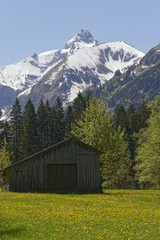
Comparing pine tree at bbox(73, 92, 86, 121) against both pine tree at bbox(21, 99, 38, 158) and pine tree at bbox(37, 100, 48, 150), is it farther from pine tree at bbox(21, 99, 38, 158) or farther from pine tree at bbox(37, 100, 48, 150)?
pine tree at bbox(21, 99, 38, 158)

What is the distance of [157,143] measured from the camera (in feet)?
167

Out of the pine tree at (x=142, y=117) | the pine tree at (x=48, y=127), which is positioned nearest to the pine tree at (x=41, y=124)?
the pine tree at (x=48, y=127)

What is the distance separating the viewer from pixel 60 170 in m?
41.3

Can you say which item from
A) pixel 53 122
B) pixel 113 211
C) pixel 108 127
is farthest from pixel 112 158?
pixel 53 122

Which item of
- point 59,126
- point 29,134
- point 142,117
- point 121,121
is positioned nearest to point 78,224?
point 29,134

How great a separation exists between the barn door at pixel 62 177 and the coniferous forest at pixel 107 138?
5691 mm

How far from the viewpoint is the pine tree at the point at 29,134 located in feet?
271

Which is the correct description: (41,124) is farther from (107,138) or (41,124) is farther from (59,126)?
(107,138)

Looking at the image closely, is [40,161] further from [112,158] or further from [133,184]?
[133,184]

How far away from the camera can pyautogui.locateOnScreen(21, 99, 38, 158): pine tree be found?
82.5 m

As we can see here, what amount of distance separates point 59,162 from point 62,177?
2102 millimetres

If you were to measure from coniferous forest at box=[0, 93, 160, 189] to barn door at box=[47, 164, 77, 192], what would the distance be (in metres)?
5.69

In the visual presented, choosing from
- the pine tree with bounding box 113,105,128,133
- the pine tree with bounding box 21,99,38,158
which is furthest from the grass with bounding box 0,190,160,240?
the pine tree with bounding box 113,105,128,133

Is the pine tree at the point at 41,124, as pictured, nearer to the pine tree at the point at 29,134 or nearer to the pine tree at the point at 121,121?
the pine tree at the point at 29,134
